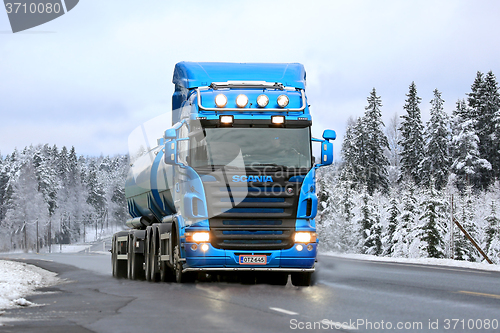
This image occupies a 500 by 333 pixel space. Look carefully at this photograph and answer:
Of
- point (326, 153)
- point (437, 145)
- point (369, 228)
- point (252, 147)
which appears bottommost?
point (369, 228)

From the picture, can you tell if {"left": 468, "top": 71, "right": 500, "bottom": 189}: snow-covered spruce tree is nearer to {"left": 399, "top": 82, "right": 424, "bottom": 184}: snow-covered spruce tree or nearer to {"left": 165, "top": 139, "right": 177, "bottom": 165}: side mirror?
{"left": 399, "top": 82, "right": 424, "bottom": 184}: snow-covered spruce tree

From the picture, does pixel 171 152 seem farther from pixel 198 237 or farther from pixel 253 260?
pixel 253 260

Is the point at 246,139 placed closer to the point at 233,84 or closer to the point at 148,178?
the point at 233,84

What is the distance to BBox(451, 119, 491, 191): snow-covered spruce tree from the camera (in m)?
72.7

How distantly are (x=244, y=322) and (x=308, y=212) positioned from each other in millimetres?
4589

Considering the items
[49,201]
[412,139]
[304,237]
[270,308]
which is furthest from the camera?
[49,201]

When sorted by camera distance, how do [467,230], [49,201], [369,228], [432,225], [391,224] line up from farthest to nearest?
[49,201] → [369,228] → [391,224] → [467,230] → [432,225]

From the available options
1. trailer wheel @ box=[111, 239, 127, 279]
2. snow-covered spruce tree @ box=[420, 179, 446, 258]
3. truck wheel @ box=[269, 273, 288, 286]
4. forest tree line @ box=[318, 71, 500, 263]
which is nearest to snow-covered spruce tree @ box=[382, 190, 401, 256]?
forest tree line @ box=[318, 71, 500, 263]

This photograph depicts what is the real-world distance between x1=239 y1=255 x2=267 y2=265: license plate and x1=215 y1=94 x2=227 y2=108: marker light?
9.84 ft

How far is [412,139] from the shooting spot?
85375mm

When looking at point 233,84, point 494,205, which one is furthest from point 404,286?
point 494,205

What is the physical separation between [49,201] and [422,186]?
294 ft

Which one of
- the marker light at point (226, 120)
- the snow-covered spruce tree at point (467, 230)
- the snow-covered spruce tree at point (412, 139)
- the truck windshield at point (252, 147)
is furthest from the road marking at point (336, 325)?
the snow-covered spruce tree at point (412, 139)

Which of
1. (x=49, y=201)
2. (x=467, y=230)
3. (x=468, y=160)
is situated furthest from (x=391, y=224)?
(x=49, y=201)
